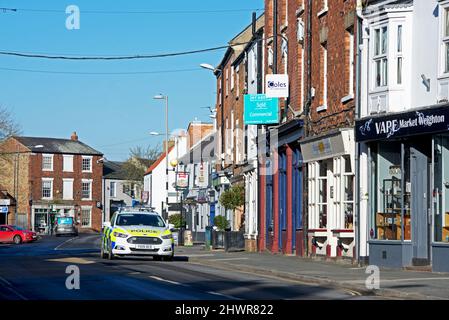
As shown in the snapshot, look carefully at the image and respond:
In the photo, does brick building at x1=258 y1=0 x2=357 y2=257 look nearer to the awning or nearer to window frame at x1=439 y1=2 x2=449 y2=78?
the awning

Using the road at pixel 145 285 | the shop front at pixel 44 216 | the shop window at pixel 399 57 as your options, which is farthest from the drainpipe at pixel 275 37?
the shop front at pixel 44 216

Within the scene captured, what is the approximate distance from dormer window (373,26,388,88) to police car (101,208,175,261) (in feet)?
27.9

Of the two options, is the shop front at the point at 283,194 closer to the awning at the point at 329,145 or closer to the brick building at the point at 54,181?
the awning at the point at 329,145

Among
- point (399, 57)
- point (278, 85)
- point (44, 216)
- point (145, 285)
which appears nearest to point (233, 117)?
point (278, 85)

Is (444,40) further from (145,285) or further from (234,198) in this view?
(234,198)

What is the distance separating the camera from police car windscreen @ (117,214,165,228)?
31.2m

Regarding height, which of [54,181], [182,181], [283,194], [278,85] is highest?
[278,85]

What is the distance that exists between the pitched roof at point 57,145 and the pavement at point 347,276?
3043 inches

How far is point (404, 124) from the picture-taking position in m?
25.4

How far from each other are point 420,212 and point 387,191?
184 centimetres

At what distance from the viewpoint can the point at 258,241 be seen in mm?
42500

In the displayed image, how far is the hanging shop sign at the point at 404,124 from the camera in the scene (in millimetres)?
23828

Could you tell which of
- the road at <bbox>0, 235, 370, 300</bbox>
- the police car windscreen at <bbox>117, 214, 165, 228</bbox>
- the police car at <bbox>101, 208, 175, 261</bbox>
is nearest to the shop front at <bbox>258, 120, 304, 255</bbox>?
the police car windscreen at <bbox>117, 214, 165, 228</bbox>

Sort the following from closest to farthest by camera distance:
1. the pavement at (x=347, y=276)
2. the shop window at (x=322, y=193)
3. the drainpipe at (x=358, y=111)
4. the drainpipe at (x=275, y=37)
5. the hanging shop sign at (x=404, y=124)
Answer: the pavement at (x=347, y=276) → the hanging shop sign at (x=404, y=124) → the drainpipe at (x=358, y=111) → the shop window at (x=322, y=193) → the drainpipe at (x=275, y=37)
